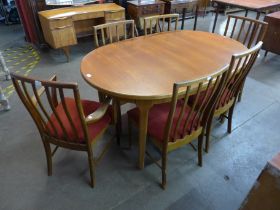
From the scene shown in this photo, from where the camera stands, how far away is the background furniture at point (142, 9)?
→ 369 centimetres

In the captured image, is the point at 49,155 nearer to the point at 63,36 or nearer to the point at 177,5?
the point at 63,36

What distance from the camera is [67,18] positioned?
3051 mm

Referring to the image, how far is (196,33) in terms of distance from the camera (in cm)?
216

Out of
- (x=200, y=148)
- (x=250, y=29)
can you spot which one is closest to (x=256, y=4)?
(x=250, y=29)

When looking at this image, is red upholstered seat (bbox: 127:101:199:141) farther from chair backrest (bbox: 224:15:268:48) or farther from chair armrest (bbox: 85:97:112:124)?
chair backrest (bbox: 224:15:268:48)

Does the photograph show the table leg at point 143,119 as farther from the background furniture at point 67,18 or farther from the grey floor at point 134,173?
the background furniture at point 67,18

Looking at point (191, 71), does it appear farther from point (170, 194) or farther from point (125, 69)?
point (170, 194)

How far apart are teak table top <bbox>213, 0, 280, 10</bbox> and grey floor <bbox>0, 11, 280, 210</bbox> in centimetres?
204

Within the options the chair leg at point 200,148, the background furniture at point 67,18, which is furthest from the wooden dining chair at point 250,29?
the background furniture at point 67,18

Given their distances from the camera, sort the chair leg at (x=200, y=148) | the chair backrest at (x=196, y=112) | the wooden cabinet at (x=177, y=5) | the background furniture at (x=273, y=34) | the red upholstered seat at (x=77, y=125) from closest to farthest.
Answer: the chair backrest at (x=196, y=112), the red upholstered seat at (x=77, y=125), the chair leg at (x=200, y=148), the background furniture at (x=273, y=34), the wooden cabinet at (x=177, y=5)

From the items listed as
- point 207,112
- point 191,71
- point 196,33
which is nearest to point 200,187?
point 207,112

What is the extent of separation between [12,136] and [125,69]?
135 centimetres

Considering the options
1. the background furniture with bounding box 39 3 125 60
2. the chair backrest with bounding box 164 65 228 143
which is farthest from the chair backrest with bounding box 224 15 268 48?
the background furniture with bounding box 39 3 125 60

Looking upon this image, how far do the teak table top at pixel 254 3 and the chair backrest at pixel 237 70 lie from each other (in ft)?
8.07
